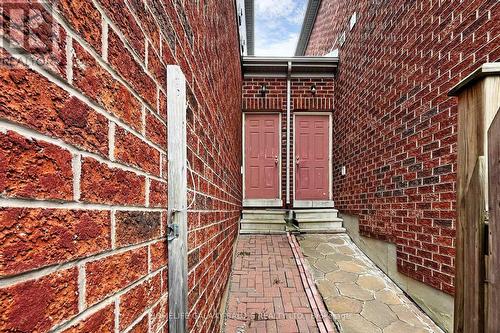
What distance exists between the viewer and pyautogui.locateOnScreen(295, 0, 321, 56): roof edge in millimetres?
8719

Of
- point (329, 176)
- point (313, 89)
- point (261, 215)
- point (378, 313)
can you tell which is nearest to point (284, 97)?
point (313, 89)

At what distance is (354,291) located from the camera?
3059 millimetres

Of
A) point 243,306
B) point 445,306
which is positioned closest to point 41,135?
point 243,306

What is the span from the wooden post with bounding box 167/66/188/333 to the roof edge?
9280 millimetres

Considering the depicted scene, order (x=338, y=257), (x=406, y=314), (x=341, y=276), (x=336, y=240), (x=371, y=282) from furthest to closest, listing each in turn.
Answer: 1. (x=336, y=240)
2. (x=338, y=257)
3. (x=341, y=276)
4. (x=371, y=282)
5. (x=406, y=314)

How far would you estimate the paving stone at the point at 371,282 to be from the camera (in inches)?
123

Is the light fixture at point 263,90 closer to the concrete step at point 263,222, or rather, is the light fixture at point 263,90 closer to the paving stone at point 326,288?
the concrete step at point 263,222

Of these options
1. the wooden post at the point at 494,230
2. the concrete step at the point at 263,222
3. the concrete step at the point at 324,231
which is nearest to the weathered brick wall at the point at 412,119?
the concrete step at the point at 324,231

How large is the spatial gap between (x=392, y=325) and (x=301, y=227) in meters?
2.53

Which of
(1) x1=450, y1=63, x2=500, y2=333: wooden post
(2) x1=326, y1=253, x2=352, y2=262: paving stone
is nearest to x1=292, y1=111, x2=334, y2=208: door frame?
(2) x1=326, y1=253, x2=352, y2=262: paving stone

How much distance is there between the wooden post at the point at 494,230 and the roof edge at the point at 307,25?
9208 millimetres

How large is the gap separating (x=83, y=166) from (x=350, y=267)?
384 cm

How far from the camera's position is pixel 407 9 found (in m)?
3.08

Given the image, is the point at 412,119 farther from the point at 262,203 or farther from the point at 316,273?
the point at 262,203
